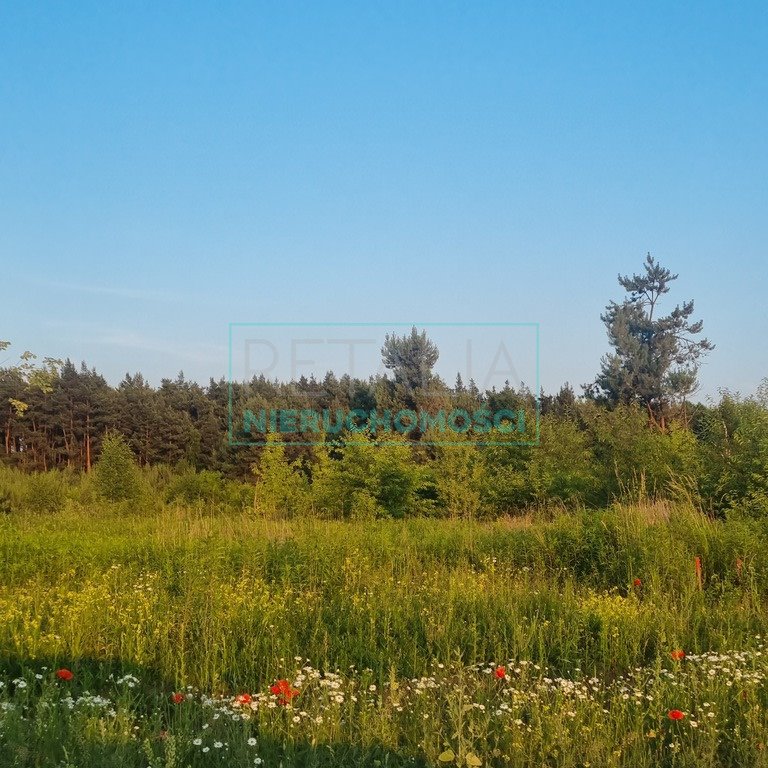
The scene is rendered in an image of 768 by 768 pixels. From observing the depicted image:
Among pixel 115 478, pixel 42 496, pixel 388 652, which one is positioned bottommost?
pixel 42 496

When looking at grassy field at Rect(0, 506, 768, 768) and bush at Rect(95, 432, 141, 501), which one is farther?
bush at Rect(95, 432, 141, 501)

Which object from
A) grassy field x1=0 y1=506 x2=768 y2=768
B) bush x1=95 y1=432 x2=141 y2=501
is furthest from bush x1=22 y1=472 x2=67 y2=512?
grassy field x1=0 y1=506 x2=768 y2=768

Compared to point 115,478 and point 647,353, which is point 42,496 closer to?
point 115,478

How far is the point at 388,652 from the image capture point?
17.7 feet

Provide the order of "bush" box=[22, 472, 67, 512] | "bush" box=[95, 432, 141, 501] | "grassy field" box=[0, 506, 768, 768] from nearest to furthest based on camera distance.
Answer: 1. "grassy field" box=[0, 506, 768, 768]
2. "bush" box=[22, 472, 67, 512]
3. "bush" box=[95, 432, 141, 501]

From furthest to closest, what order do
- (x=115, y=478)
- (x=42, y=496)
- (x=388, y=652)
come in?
(x=115, y=478) → (x=42, y=496) → (x=388, y=652)

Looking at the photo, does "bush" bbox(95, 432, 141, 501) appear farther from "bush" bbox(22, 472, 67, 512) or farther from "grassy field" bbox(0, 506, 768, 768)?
"grassy field" bbox(0, 506, 768, 768)

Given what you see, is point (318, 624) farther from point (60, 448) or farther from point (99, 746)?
point (60, 448)

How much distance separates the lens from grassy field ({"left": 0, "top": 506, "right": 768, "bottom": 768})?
143 inches

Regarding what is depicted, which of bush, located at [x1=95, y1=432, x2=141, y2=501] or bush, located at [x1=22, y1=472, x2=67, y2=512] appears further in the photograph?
bush, located at [x1=95, y1=432, x2=141, y2=501]

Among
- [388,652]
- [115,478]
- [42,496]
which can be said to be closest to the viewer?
[388,652]

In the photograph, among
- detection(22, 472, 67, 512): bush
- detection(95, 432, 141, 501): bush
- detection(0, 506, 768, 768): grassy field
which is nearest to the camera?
detection(0, 506, 768, 768): grassy field

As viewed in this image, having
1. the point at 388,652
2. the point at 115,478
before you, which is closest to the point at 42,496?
the point at 115,478

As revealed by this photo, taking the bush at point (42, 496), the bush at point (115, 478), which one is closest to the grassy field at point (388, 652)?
the bush at point (42, 496)
